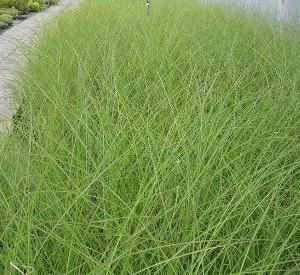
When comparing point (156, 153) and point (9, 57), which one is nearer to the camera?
point (156, 153)

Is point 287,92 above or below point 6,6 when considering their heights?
above

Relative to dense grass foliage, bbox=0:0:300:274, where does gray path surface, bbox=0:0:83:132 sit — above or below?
below

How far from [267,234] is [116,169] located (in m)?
0.44

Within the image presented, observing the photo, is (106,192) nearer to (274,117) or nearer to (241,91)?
(274,117)

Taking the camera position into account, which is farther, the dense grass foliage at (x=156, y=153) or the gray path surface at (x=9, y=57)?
the gray path surface at (x=9, y=57)

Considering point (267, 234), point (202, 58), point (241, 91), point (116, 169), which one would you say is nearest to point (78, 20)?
point (202, 58)

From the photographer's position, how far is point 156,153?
1.36 m

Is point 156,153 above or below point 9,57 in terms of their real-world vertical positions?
above

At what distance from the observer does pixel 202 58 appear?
240 centimetres

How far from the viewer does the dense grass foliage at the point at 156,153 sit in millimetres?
1067

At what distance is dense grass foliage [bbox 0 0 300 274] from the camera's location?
1067 mm

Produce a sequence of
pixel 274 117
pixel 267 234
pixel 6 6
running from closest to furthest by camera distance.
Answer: pixel 267 234 < pixel 274 117 < pixel 6 6

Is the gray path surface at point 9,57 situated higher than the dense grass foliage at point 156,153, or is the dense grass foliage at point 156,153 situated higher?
the dense grass foliage at point 156,153

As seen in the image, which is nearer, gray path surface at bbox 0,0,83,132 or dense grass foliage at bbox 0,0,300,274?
dense grass foliage at bbox 0,0,300,274
